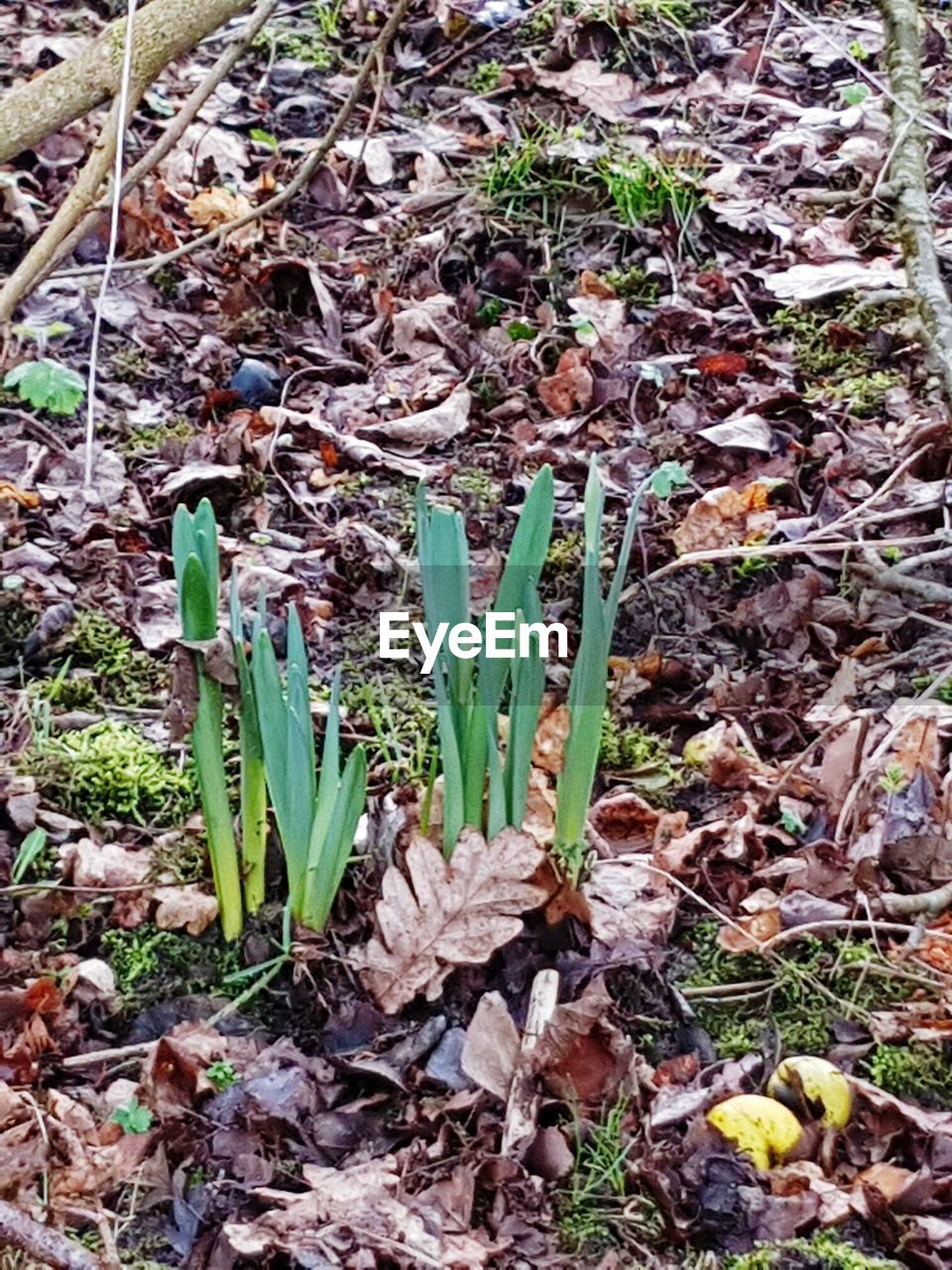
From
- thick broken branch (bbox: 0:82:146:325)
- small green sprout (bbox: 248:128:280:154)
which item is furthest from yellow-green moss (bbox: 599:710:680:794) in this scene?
small green sprout (bbox: 248:128:280:154)

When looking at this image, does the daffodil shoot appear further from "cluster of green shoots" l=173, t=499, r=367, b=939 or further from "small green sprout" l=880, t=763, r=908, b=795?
"small green sprout" l=880, t=763, r=908, b=795

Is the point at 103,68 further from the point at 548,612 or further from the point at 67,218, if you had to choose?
the point at 548,612

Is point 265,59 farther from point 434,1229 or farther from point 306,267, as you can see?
point 434,1229

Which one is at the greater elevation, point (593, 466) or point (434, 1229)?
point (593, 466)

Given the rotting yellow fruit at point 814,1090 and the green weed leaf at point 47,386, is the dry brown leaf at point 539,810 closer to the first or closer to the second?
the rotting yellow fruit at point 814,1090

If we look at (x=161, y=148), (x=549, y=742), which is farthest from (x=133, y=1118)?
(x=161, y=148)

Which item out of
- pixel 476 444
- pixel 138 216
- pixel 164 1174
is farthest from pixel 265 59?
pixel 164 1174

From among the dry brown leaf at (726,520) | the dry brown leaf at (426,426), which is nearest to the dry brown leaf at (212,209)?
the dry brown leaf at (426,426)
